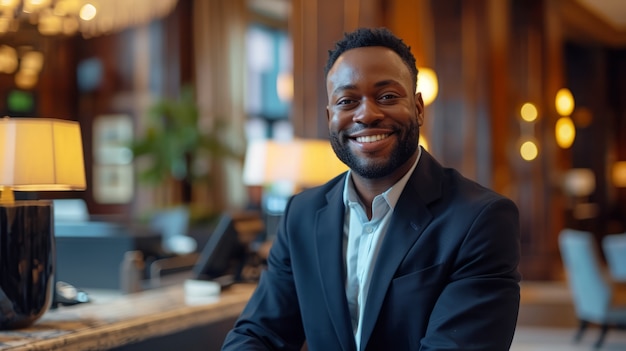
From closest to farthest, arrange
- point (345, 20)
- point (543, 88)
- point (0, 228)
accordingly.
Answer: point (0, 228) → point (345, 20) → point (543, 88)

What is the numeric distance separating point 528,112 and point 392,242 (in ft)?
33.6

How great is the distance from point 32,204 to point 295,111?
3.99 meters

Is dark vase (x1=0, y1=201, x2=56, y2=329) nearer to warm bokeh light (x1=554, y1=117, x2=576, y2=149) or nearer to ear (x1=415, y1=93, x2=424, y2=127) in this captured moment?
ear (x1=415, y1=93, x2=424, y2=127)

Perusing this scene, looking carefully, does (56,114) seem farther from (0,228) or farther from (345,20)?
(0,228)

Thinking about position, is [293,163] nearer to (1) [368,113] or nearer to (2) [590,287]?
(1) [368,113]

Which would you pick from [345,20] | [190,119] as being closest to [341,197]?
[345,20]

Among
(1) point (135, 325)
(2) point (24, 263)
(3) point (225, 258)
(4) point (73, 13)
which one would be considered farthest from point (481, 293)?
(4) point (73, 13)

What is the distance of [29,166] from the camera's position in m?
2.45

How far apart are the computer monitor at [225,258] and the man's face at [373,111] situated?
6.23 ft

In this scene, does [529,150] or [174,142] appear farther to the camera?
[174,142]

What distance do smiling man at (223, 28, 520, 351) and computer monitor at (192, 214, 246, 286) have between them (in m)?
1.65

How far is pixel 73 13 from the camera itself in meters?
5.62

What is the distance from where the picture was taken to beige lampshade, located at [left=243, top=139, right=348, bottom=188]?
502 cm

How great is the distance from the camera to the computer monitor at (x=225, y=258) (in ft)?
12.0
